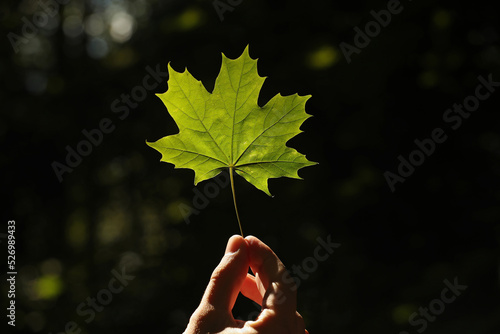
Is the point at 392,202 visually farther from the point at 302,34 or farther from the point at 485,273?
the point at 302,34

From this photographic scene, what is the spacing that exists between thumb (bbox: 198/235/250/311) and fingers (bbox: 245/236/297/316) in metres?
0.01

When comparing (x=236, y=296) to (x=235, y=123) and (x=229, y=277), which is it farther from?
(x=235, y=123)

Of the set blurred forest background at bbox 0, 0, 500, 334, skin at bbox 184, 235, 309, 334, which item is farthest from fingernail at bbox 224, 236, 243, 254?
blurred forest background at bbox 0, 0, 500, 334

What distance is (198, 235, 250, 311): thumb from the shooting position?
52 cm

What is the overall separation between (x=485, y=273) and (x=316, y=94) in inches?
38.2

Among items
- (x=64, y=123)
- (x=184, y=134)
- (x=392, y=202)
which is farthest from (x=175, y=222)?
(x=184, y=134)

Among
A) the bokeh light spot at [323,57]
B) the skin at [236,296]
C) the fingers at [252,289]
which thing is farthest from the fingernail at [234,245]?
the bokeh light spot at [323,57]

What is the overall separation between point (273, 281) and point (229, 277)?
2.3 inches

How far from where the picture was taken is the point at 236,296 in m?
0.54

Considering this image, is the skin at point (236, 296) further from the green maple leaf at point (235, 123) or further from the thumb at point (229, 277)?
the green maple leaf at point (235, 123)

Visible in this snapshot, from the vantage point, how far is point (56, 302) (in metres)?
1.88

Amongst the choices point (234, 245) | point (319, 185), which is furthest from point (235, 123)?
point (319, 185)

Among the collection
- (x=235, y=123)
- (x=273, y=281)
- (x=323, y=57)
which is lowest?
(x=273, y=281)

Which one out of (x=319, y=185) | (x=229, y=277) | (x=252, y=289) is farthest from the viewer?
(x=319, y=185)
